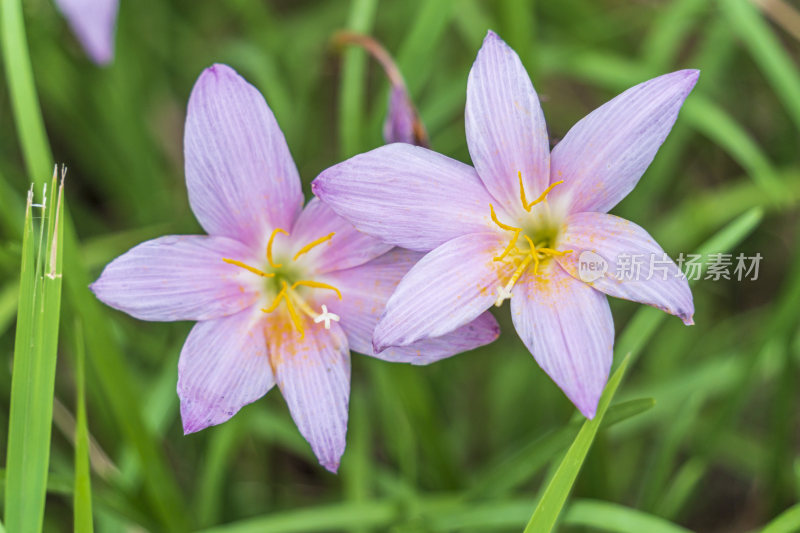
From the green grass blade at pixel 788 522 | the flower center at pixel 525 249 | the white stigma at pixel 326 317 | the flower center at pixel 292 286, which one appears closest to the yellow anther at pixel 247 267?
the flower center at pixel 292 286

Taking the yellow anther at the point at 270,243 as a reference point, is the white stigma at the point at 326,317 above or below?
below

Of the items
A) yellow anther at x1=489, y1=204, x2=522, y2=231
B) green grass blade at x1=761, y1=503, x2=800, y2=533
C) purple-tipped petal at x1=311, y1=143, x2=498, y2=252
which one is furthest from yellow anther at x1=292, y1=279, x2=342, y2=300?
green grass blade at x1=761, y1=503, x2=800, y2=533

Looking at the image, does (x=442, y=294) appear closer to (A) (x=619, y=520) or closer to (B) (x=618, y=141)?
(B) (x=618, y=141)

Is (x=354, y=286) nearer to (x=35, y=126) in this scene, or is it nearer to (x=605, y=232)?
(x=605, y=232)

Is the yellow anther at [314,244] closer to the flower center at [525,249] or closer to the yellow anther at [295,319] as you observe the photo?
the yellow anther at [295,319]

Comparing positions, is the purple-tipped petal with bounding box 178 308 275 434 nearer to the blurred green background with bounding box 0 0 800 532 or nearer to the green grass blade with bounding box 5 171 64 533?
the green grass blade with bounding box 5 171 64 533

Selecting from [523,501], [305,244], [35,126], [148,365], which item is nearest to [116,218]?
[148,365]
